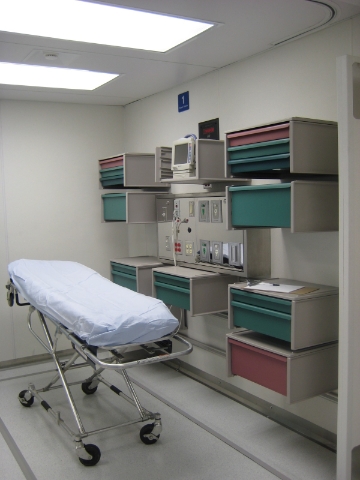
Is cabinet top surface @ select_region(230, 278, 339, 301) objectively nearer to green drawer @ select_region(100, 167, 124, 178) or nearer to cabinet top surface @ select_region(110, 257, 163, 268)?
cabinet top surface @ select_region(110, 257, 163, 268)

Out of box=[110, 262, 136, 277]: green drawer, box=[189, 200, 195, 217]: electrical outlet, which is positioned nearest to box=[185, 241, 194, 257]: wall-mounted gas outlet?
box=[189, 200, 195, 217]: electrical outlet

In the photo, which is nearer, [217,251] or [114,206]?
[217,251]

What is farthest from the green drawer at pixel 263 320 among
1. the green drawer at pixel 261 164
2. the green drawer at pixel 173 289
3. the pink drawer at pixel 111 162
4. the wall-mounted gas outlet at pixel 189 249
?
the pink drawer at pixel 111 162

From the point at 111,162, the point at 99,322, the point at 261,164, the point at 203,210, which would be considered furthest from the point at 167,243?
the point at 99,322

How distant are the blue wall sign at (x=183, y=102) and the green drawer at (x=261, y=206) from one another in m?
1.50

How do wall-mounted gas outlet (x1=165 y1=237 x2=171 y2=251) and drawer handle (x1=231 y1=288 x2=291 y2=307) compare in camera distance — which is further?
wall-mounted gas outlet (x1=165 y1=237 x2=171 y2=251)

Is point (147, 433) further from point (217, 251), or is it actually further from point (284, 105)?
point (284, 105)

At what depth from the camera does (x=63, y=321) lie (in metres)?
3.00

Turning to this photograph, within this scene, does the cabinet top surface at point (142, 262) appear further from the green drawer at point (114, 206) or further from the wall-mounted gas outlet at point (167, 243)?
the green drawer at point (114, 206)

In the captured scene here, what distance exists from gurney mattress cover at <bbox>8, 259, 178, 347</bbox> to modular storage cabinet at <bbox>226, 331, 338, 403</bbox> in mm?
572

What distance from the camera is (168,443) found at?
3348mm

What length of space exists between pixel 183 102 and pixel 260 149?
1690 mm

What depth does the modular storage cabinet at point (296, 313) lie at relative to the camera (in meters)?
2.82

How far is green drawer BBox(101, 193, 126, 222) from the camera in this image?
15.3ft
